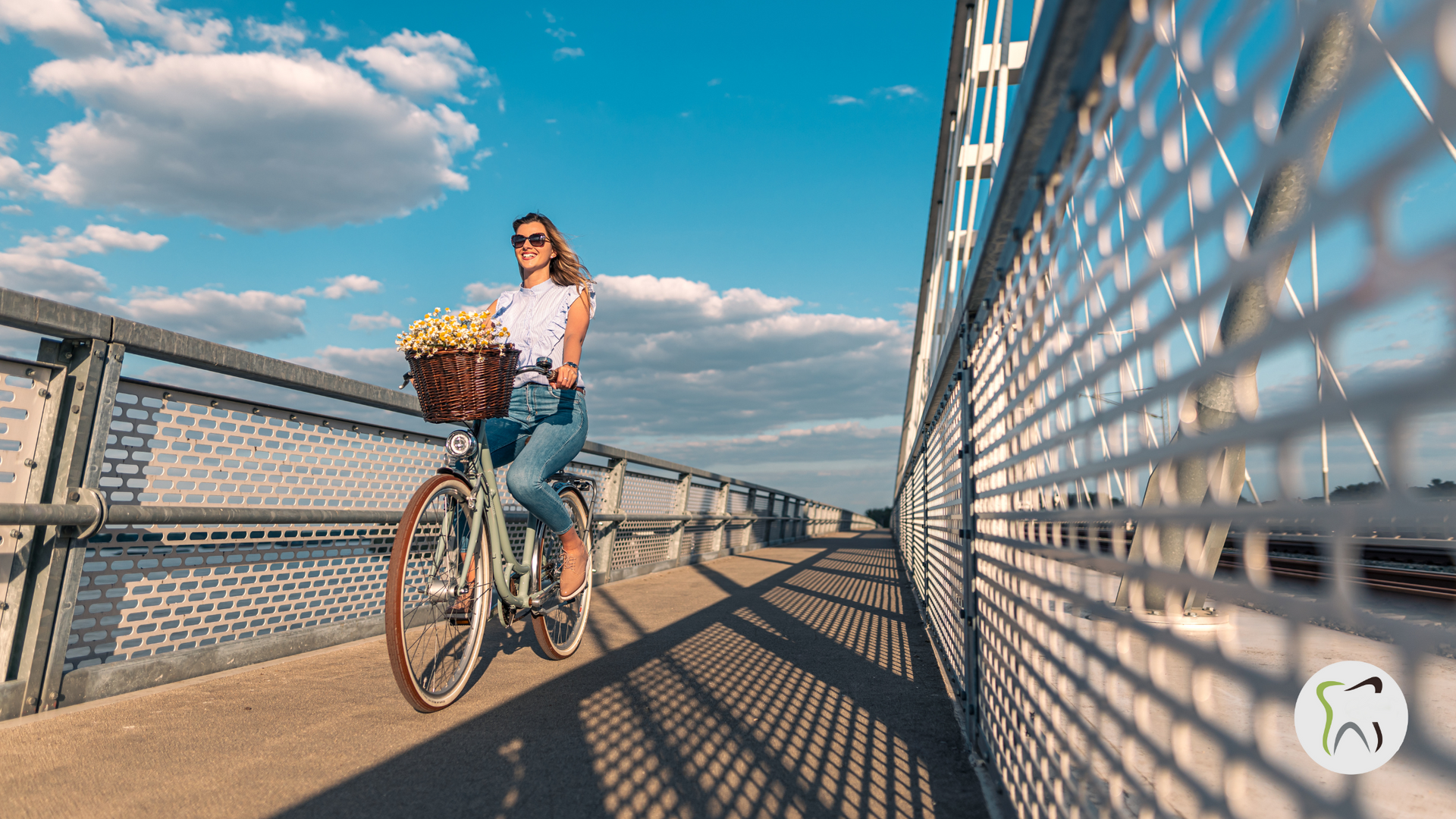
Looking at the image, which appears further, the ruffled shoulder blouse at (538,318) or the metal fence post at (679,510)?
the metal fence post at (679,510)

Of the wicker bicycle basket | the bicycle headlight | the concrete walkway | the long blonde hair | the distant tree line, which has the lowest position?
the concrete walkway

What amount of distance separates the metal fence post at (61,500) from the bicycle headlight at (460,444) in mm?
1109

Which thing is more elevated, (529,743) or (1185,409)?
(1185,409)

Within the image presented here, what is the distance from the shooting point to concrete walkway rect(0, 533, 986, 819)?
6.48 ft

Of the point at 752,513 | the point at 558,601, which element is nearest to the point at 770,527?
the point at 752,513

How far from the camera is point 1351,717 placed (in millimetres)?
1257

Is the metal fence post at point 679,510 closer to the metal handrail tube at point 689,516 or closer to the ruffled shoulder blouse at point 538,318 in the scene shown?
the metal handrail tube at point 689,516

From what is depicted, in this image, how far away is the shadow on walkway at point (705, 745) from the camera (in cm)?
200

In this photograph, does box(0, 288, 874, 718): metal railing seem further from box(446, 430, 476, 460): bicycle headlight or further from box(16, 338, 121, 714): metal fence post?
box(446, 430, 476, 460): bicycle headlight

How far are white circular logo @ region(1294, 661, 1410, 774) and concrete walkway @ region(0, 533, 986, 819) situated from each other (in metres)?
0.92

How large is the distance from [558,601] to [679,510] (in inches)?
220

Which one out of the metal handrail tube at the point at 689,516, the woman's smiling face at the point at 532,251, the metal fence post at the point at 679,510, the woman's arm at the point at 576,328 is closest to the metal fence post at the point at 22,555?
the woman's arm at the point at 576,328

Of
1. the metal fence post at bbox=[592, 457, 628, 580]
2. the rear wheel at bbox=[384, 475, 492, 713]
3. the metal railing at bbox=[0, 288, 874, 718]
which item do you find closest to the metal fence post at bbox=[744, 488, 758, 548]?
the metal fence post at bbox=[592, 457, 628, 580]

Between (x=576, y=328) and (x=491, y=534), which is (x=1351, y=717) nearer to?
(x=491, y=534)
